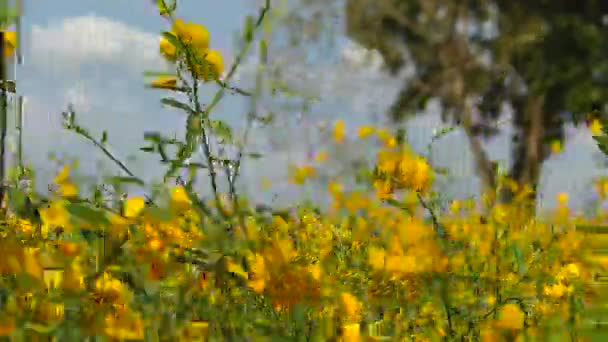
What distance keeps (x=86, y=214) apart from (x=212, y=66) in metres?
0.32

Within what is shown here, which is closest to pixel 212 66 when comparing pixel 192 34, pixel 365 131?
pixel 192 34

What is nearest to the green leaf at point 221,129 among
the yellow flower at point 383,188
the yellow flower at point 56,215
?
the yellow flower at point 56,215

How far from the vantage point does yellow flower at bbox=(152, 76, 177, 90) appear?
1.09 m

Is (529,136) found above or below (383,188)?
above

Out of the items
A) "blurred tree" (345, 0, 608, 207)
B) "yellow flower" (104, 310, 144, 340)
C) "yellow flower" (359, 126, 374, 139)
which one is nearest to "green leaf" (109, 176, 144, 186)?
"yellow flower" (104, 310, 144, 340)

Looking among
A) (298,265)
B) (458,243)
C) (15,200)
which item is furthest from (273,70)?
(458,243)

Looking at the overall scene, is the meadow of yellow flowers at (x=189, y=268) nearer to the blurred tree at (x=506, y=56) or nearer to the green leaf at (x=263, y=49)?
the green leaf at (x=263, y=49)

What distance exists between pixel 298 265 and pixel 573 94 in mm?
11109

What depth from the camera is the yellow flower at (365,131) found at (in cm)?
247

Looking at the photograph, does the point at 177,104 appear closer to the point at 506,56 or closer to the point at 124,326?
the point at 124,326

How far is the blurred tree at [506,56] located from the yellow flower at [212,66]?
1042 cm

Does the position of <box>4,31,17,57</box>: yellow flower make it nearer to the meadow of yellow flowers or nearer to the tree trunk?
the meadow of yellow flowers

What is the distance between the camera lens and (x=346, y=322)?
1468 millimetres

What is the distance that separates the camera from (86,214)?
0.86 metres
